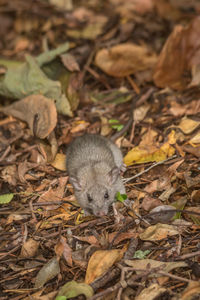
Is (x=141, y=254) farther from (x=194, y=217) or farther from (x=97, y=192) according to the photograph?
(x=97, y=192)

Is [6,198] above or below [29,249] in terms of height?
above

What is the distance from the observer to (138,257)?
4074 millimetres

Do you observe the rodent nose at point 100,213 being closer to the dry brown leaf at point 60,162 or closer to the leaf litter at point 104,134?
the leaf litter at point 104,134

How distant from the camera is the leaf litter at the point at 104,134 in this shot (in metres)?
3.99

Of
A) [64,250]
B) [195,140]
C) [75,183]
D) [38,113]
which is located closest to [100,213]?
[75,183]

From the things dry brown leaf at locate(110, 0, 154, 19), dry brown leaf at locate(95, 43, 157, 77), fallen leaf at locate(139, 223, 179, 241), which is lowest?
fallen leaf at locate(139, 223, 179, 241)

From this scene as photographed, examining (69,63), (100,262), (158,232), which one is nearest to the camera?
(100,262)

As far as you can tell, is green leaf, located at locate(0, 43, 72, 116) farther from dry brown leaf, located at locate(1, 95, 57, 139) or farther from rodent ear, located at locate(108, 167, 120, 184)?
rodent ear, located at locate(108, 167, 120, 184)

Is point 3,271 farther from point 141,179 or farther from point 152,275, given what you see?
point 141,179

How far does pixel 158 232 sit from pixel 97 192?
1.31 m

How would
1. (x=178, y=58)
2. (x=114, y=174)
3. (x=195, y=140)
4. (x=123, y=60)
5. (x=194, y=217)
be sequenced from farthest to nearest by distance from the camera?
(x=123, y=60)
(x=178, y=58)
(x=195, y=140)
(x=114, y=174)
(x=194, y=217)

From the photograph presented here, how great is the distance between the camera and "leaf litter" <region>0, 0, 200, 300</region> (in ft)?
13.1

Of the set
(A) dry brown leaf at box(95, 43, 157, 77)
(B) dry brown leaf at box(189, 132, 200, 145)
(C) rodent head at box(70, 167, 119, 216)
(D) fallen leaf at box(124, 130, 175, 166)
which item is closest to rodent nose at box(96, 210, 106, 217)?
(C) rodent head at box(70, 167, 119, 216)

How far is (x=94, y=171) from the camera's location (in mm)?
5582
